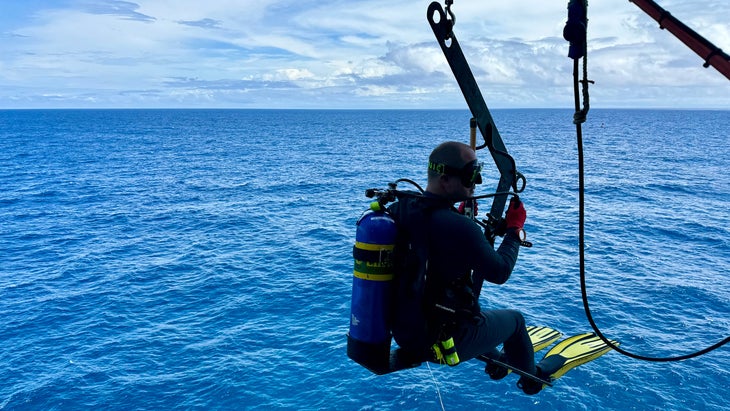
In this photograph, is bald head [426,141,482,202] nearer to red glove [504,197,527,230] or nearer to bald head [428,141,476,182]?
bald head [428,141,476,182]

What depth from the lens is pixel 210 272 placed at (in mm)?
34031

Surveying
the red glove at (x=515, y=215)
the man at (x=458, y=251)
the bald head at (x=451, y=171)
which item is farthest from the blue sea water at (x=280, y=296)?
the bald head at (x=451, y=171)

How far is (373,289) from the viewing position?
584 centimetres

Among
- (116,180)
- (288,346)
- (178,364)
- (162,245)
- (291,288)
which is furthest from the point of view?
(116,180)

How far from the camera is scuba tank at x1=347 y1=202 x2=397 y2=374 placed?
571cm

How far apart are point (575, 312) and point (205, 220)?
3356 centimetres

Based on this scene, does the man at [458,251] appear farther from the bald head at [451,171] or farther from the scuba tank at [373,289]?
the scuba tank at [373,289]

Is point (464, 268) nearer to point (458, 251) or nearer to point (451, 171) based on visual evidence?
point (458, 251)

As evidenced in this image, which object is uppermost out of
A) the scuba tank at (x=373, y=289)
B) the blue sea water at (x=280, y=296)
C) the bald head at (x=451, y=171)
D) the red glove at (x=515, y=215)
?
the bald head at (x=451, y=171)

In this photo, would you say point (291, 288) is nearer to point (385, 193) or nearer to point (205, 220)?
point (205, 220)

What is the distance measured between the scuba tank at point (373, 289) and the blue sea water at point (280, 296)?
15.0 metres

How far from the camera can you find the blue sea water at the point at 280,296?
69.4ft

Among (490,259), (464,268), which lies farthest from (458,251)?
(490,259)

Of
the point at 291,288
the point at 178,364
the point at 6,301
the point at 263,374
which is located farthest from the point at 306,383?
the point at 6,301
